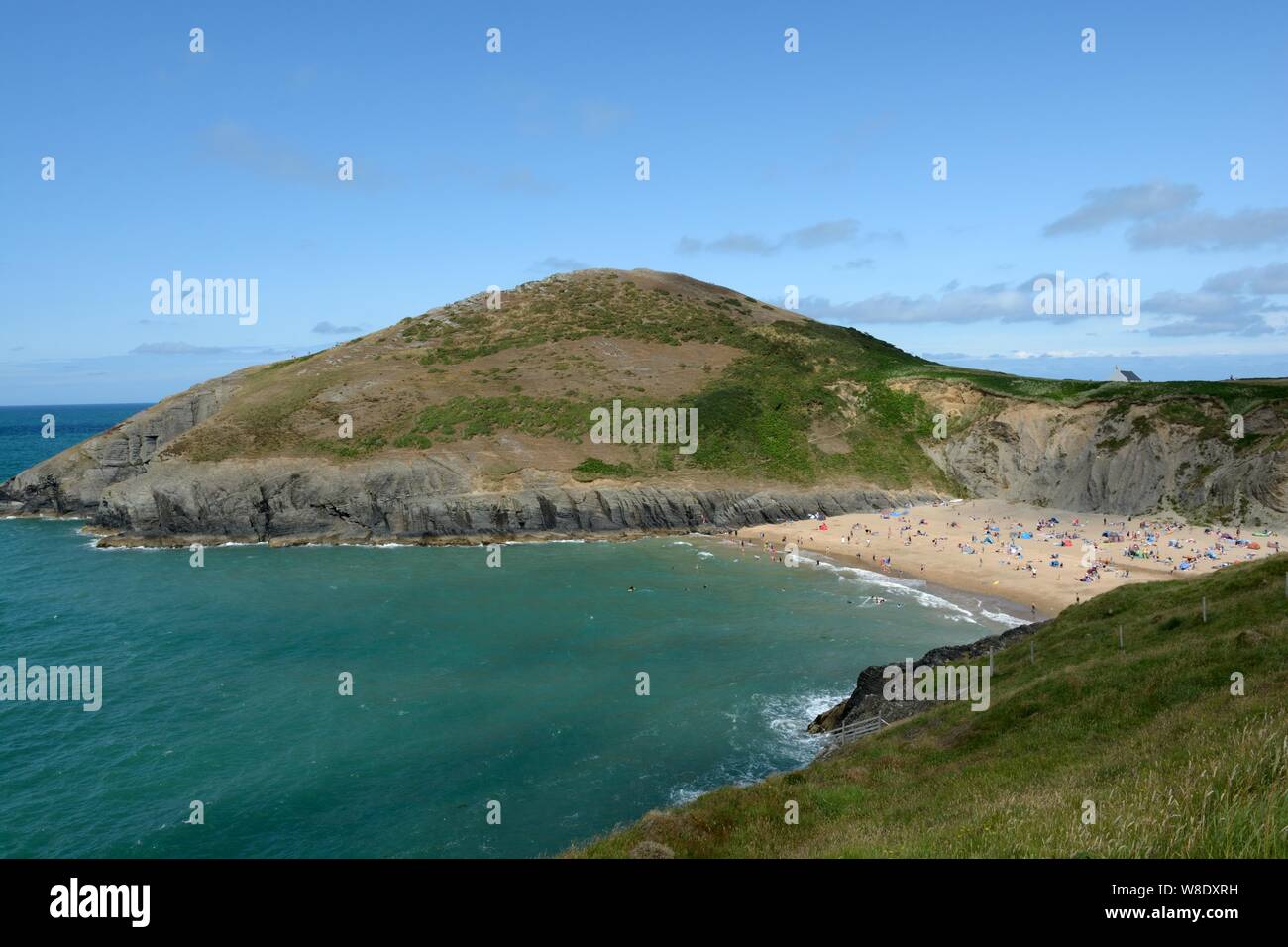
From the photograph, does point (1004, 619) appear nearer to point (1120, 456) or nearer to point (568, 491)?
point (1120, 456)

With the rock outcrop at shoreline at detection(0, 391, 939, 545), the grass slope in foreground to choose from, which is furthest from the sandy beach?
the grass slope in foreground

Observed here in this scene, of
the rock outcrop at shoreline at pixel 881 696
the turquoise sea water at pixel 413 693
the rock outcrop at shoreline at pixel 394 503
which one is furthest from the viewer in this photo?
the rock outcrop at shoreline at pixel 394 503

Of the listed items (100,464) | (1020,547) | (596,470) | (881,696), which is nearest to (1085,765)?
(881,696)

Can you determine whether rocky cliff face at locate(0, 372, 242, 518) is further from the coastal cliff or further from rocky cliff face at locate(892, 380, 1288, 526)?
rocky cliff face at locate(892, 380, 1288, 526)

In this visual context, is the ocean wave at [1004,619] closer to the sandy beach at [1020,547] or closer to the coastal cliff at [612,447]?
the sandy beach at [1020,547]

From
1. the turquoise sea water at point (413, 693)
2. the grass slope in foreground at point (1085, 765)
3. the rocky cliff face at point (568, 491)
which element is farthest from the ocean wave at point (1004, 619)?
the rocky cliff face at point (568, 491)

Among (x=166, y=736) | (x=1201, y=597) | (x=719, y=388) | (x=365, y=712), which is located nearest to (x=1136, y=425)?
(x=719, y=388)
